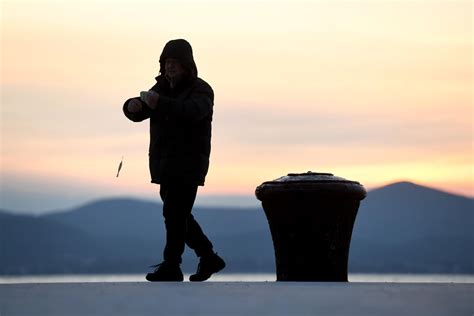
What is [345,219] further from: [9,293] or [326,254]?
[9,293]

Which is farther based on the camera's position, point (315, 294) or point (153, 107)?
point (153, 107)

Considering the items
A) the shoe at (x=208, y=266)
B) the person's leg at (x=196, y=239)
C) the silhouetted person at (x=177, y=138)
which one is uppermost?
the silhouetted person at (x=177, y=138)

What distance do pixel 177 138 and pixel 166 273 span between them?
123 cm

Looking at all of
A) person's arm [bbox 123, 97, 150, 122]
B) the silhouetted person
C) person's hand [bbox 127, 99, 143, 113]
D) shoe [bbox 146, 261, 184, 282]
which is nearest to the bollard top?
the silhouetted person

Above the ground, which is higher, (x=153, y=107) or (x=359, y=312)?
(x=153, y=107)

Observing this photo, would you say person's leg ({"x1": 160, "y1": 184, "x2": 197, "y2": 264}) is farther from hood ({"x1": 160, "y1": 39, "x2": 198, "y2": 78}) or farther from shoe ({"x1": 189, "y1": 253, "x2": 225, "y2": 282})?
hood ({"x1": 160, "y1": 39, "x2": 198, "y2": 78})

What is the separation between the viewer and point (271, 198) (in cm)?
1162

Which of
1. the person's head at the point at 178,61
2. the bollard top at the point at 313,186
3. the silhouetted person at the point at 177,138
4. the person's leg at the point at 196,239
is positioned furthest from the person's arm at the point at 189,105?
the bollard top at the point at 313,186

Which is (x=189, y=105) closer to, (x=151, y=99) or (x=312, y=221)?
(x=151, y=99)

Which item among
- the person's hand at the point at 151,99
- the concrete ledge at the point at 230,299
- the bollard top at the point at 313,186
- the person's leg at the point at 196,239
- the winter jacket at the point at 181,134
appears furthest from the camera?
the bollard top at the point at 313,186

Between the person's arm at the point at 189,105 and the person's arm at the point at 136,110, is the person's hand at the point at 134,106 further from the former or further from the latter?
the person's arm at the point at 189,105

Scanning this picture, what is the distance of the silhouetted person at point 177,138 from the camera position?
10438 millimetres

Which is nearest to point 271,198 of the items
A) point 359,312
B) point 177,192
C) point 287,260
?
point 287,260

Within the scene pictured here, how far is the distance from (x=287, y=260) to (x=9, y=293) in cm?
311
